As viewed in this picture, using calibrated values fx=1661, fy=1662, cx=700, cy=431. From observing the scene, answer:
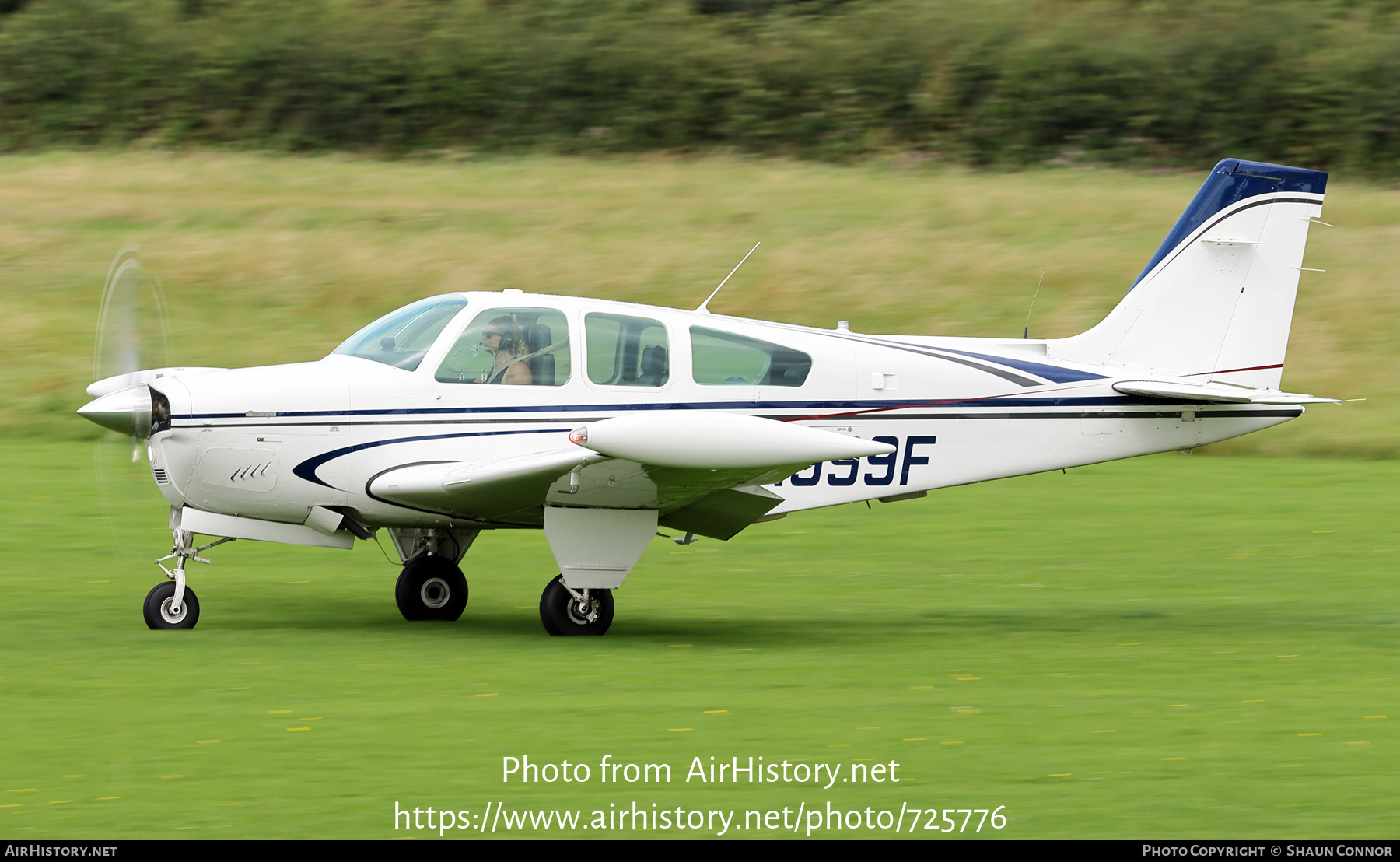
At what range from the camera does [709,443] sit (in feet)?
29.7

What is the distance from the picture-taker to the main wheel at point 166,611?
10.1 metres

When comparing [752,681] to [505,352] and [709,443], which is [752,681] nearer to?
[709,443]

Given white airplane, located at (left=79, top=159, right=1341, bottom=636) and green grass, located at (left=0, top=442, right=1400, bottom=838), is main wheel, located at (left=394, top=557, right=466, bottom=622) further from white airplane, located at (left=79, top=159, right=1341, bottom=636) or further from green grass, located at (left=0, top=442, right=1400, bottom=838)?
green grass, located at (left=0, top=442, right=1400, bottom=838)

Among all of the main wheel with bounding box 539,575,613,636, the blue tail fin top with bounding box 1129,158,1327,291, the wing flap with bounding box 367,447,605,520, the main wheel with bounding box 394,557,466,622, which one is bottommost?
the main wheel with bounding box 394,557,466,622

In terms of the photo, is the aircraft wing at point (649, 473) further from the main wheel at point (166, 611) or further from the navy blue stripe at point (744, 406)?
the main wheel at point (166, 611)

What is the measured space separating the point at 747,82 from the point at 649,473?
26.6m

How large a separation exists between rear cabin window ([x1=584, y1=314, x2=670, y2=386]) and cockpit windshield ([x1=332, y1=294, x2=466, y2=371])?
87 centimetres

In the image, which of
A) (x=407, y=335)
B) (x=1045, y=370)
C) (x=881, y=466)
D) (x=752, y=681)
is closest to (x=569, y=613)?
(x=752, y=681)

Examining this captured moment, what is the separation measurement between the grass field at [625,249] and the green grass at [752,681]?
8.18m

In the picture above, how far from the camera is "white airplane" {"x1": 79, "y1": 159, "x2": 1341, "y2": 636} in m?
9.89

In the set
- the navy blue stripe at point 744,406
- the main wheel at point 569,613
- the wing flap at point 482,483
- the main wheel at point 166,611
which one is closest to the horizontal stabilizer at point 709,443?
the wing flap at point 482,483

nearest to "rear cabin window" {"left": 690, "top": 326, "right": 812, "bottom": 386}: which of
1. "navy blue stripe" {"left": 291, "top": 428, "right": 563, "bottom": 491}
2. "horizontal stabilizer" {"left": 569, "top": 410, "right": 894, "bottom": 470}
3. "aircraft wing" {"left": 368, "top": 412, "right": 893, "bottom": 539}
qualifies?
"aircraft wing" {"left": 368, "top": 412, "right": 893, "bottom": 539}

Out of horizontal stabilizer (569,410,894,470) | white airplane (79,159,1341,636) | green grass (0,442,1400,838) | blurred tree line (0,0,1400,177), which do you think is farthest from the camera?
blurred tree line (0,0,1400,177)

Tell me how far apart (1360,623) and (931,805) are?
5.83 meters
